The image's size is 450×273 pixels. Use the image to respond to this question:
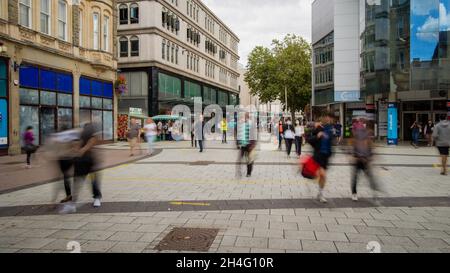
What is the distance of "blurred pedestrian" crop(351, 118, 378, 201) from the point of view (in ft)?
24.7

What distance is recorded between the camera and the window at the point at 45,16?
69.1ft

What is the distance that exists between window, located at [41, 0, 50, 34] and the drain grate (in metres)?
19.8

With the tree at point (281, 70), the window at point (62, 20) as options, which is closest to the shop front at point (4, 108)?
the window at point (62, 20)

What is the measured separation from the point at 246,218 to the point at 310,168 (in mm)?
1820

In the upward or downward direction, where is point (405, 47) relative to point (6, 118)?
upward

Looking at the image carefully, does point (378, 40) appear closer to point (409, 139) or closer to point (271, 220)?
point (409, 139)

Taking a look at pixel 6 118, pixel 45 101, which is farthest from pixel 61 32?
pixel 6 118

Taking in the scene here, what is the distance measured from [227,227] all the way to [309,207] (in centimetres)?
206

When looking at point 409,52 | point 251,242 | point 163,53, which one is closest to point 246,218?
point 251,242

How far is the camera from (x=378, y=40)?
2858cm

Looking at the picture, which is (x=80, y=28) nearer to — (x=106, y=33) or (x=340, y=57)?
(x=106, y=33)

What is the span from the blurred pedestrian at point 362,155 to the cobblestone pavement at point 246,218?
0.48 meters

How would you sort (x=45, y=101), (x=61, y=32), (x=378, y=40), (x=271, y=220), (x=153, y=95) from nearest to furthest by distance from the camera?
(x=271, y=220) < (x=45, y=101) < (x=61, y=32) < (x=378, y=40) < (x=153, y=95)

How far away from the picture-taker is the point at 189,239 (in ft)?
16.8
